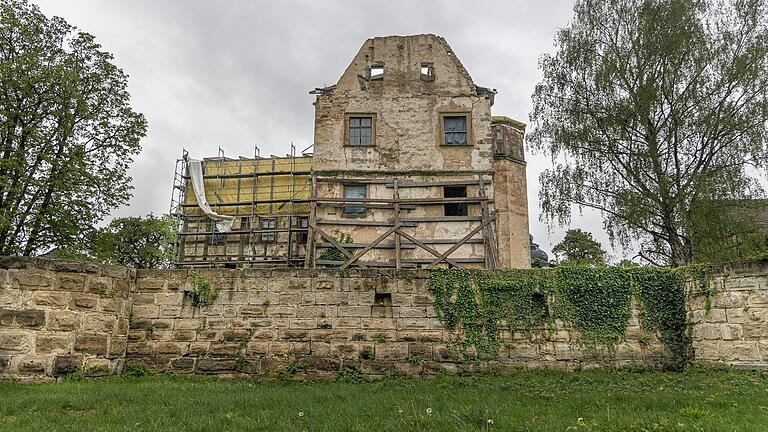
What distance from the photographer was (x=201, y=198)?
2930 cm

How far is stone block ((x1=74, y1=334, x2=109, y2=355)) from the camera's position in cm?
972

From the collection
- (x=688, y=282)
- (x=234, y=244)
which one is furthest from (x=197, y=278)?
(x=234, y=244)

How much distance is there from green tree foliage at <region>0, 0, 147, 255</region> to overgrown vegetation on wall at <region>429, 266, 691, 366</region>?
16.1 meters

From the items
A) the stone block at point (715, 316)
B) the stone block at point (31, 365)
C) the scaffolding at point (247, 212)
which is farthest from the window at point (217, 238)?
the stone block at point (715, 316)

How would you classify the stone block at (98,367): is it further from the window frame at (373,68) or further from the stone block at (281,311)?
the window frame at (373,68)

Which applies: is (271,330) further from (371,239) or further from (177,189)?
(177,189)

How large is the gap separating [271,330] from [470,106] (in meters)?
15.0

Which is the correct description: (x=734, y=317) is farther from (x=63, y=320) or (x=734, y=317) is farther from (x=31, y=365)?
(x=31, y=365)

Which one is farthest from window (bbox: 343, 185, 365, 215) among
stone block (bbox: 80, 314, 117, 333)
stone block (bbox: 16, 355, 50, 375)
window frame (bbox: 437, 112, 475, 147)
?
stone block (bbox: 16, 355, 50, 375)

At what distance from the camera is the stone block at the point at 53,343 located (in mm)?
9273

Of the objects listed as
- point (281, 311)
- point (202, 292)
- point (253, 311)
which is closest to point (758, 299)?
point (281, 311)

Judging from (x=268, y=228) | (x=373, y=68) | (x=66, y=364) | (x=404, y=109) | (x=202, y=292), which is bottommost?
(x=66, y=364)

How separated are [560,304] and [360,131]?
13485mm

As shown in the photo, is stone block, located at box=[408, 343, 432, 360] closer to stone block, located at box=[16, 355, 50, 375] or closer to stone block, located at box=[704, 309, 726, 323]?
stone block, located at box=[704, 309, 726, 323]
